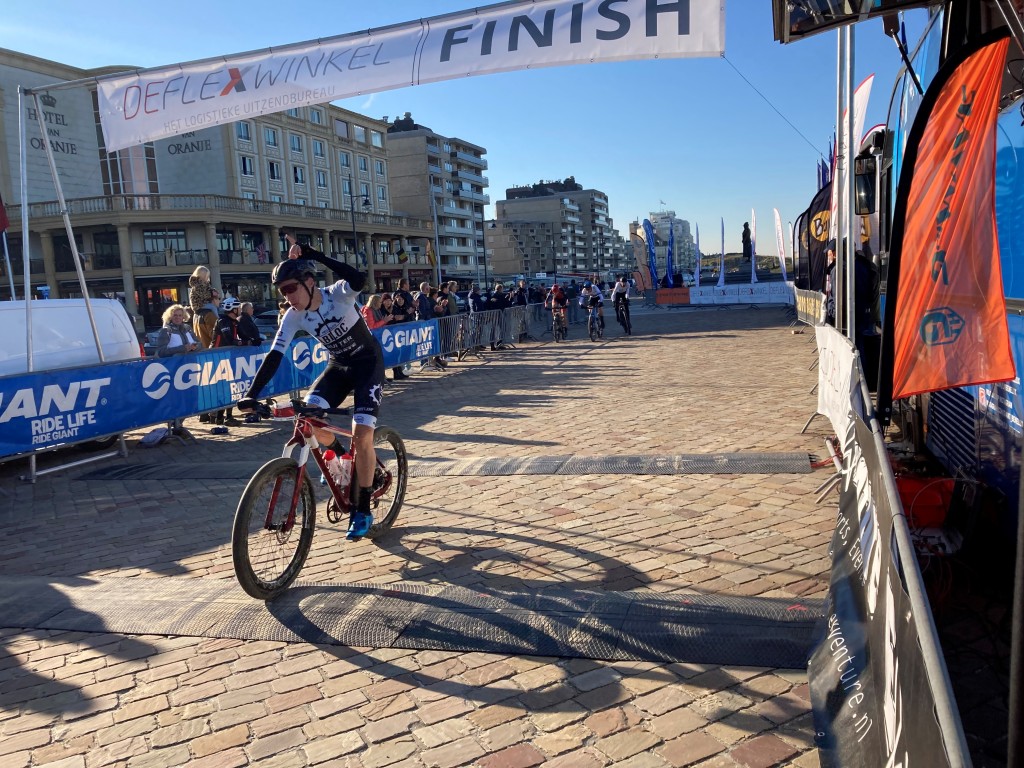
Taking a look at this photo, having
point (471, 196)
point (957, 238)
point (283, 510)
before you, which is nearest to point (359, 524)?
point (283, 510)

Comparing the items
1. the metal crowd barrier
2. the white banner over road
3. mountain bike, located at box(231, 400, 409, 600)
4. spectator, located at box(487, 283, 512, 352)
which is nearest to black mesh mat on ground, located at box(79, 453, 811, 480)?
mountain bike, located at box(231, 400, 409, 600)

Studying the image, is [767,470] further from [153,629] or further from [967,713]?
[153,629]

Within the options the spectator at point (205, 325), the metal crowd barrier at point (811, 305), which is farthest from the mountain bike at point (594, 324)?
the spectator at point (205, 325)

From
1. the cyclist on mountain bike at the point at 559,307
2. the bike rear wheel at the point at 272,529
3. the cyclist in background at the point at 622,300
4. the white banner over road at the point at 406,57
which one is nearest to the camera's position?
the bike rear wheel at the point at 272,529

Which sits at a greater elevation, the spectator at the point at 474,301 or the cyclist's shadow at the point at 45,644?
the spectator at the point at 474,301

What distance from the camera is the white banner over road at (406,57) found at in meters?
5.61

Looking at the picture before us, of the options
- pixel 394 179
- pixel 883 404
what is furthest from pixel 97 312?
pixel 394 179

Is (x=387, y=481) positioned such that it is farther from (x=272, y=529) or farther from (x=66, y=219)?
(x=66, y=219)

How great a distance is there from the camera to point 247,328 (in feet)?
38.1

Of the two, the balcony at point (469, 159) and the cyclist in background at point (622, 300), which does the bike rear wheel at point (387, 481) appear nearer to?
the cyclist in background at point (622, 300)

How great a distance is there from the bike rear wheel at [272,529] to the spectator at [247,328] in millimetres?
7344

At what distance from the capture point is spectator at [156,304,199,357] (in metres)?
10.9

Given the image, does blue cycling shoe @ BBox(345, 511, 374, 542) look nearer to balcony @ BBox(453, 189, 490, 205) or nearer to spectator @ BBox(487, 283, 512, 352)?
spectator @ BBox(487, 283, 512, 352)

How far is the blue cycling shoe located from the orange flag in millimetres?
3554
